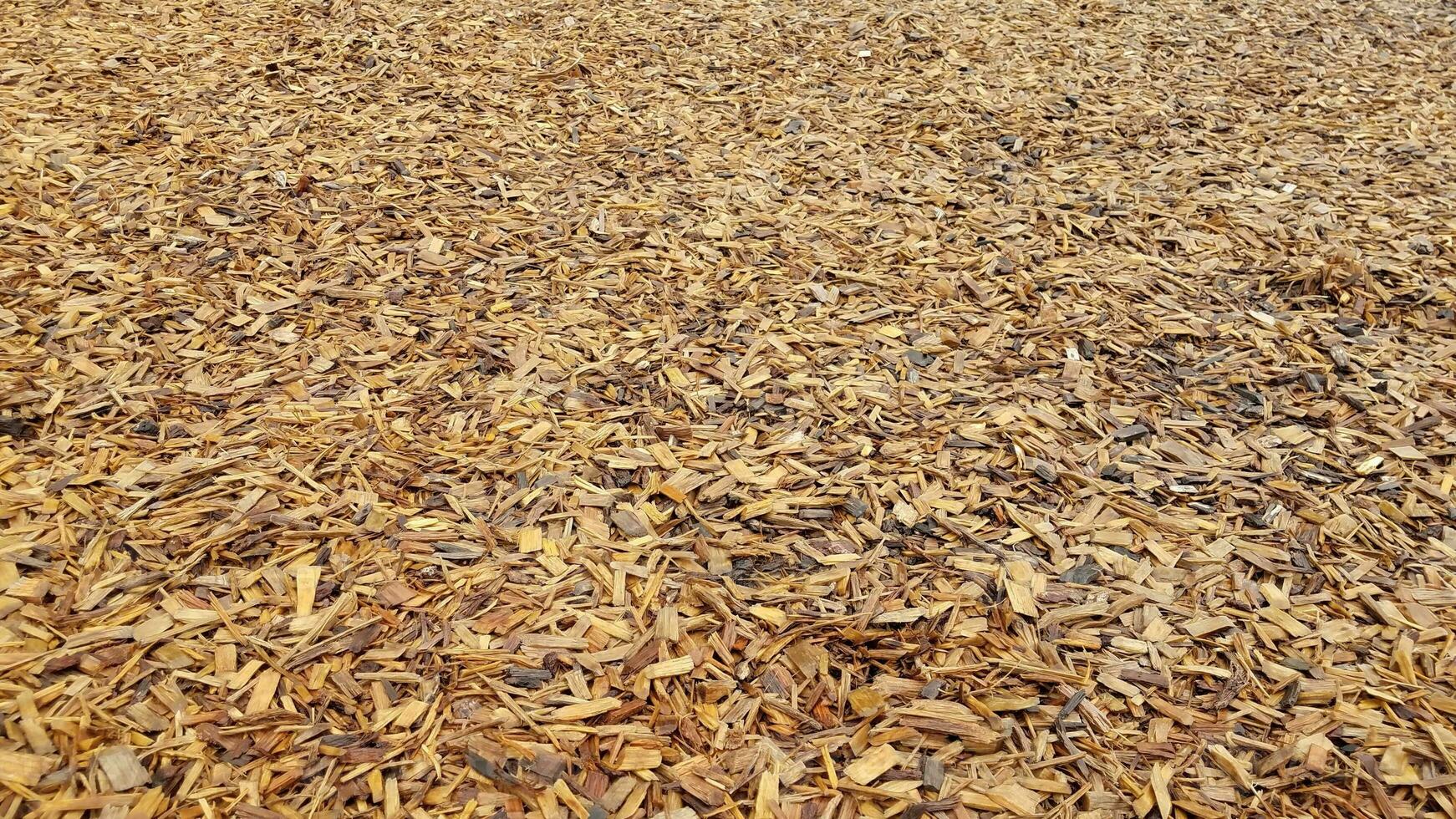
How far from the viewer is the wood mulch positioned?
2.13 meters

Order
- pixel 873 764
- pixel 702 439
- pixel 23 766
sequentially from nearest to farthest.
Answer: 1. pixel 23 766
2. pixel 873 764
3. pixel 702 439

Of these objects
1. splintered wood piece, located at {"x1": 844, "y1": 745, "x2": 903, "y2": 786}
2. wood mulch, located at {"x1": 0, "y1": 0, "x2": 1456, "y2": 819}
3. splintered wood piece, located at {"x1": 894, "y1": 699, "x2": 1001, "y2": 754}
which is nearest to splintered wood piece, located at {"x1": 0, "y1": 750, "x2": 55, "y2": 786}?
wood mulch, located at {"x1": 0, "y1": 0, "x2": 1456, "y2": 819}

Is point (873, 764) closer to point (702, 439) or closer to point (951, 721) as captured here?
point (951, 721)

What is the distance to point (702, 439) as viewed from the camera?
2980 mm

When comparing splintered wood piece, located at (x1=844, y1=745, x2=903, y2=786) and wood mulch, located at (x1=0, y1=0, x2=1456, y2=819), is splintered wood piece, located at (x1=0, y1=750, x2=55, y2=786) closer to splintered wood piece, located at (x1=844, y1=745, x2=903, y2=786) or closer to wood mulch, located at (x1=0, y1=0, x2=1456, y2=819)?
wood mulch, located at (x1=0, y1=0, x2=1456, y2=819)

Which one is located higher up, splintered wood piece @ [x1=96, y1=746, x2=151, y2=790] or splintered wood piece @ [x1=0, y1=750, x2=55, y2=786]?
splintered wood piece @ [x1=0, y1=750, x2=55, y2=786]

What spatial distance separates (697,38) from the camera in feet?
18.7

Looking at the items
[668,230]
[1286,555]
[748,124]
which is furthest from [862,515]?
[748,124]

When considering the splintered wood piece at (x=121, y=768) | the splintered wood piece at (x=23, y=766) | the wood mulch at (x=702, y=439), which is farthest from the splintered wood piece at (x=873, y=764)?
the splintered wood piece at (x=23, y=766)

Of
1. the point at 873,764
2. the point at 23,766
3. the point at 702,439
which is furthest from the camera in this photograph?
the point at 702,439

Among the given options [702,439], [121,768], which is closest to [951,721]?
[702,439]

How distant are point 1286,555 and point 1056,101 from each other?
333 cm

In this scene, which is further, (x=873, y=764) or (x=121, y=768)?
(x=873, y=764)

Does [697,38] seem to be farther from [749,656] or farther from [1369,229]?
[749,656]
